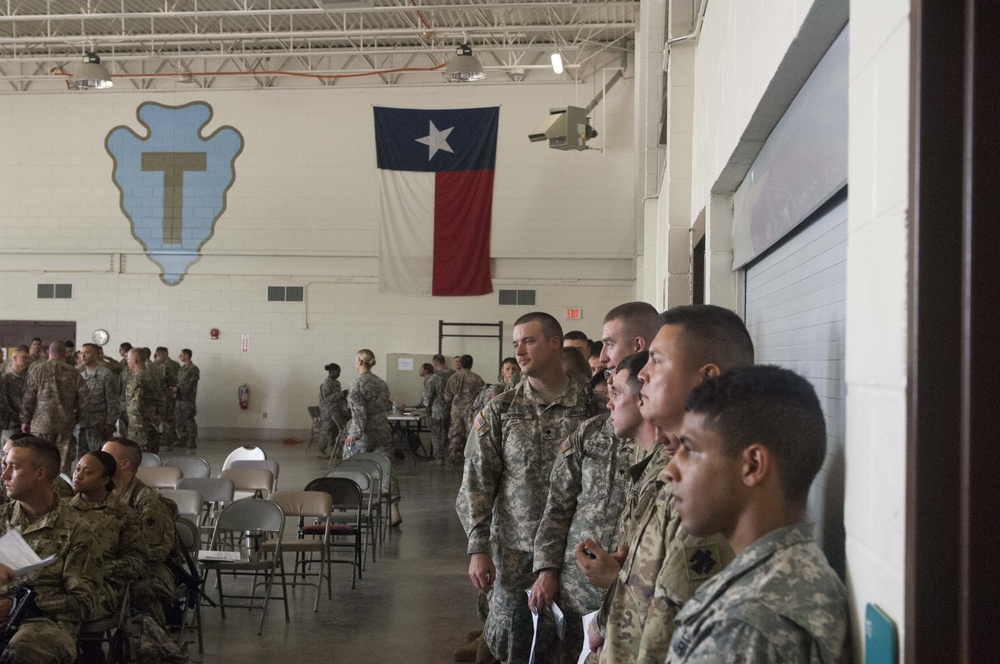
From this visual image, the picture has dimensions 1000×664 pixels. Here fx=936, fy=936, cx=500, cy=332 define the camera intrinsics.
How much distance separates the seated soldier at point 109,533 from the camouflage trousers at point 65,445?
6272 mm

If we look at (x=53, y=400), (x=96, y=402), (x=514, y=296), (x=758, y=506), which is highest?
(x=514, y=296)

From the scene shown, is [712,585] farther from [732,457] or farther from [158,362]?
[158,362]

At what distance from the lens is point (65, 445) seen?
10.1m

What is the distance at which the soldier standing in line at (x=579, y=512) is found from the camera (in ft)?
10.2

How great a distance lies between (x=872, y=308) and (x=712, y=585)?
1.55 feet

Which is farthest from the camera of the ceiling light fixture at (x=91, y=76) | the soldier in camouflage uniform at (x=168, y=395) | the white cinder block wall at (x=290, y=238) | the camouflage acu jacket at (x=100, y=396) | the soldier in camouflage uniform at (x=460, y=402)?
the white cinder block wall at (x=290, y=238)

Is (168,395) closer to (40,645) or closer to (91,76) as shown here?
(91,76)

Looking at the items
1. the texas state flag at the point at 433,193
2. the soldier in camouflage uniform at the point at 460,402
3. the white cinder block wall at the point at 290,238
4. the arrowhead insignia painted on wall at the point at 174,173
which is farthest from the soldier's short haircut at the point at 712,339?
the arrowhead insignia painted on wall at the point at 174,173

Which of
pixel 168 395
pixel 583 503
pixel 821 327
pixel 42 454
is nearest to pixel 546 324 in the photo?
pixel 583 503

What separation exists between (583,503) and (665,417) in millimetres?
1265

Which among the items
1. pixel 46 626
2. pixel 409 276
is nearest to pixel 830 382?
pixel 46 626

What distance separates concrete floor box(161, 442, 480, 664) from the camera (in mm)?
5098

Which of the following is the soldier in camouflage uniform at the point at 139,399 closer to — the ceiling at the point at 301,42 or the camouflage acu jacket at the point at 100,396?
the camouflage acu jacket at the point at 100,396

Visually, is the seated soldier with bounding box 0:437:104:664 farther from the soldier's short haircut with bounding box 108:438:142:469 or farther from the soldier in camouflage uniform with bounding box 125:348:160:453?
the soldier in camouflage uniform with bounding box 125:348:160:453
